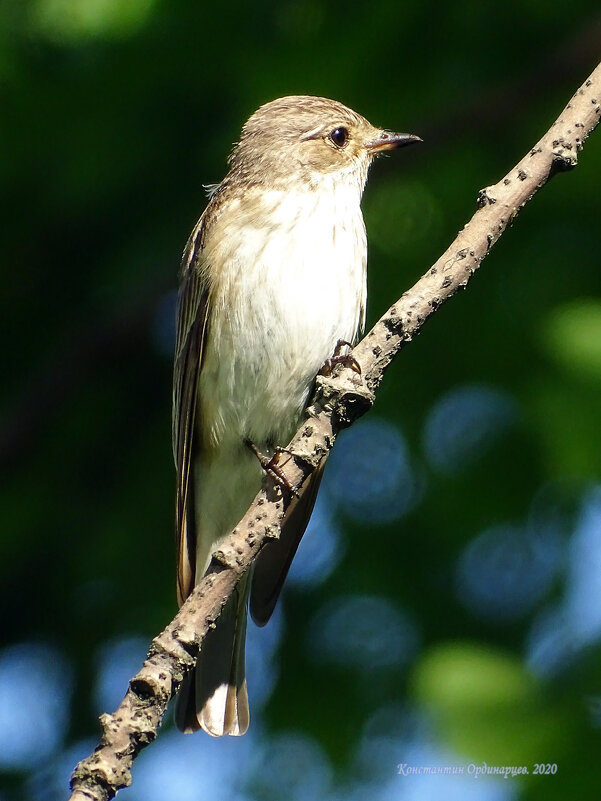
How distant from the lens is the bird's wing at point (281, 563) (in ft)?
14.4

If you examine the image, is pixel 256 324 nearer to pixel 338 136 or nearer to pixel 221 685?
pixel 338 136

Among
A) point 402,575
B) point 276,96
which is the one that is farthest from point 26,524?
point 276,96

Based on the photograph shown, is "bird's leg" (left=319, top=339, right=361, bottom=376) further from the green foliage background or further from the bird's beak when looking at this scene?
the bird's beak

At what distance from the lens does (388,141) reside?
4.62 m

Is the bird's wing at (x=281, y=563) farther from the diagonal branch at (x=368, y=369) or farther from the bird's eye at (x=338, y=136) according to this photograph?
the bird's eye at (x=338, y=136)

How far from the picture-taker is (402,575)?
435 cm

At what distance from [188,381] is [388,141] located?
4.27ft

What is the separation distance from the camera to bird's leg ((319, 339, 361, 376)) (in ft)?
10.7

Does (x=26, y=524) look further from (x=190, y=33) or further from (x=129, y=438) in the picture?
(x=190, y=33)

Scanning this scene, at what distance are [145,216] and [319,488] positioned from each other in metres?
1.41

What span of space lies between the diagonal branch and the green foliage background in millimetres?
992

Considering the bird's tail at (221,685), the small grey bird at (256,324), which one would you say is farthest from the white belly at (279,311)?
the bird's tail at (221,685)

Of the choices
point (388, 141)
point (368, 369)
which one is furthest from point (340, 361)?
point (388, 141)

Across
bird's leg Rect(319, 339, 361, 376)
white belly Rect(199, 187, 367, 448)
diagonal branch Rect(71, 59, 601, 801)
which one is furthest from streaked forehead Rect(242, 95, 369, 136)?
diagonal branch Rect(71, 59, 601, 801)
